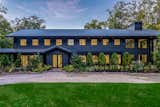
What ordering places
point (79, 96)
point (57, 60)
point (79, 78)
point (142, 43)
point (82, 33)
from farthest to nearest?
1. point (82, 33)
2. point (142, 43)
3. point (57, 60)
4. point (79, 78)
5. point (79, 96)

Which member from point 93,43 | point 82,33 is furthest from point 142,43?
point 82,33

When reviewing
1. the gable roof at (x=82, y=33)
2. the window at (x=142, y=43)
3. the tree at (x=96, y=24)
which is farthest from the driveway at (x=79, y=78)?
the tree at (x=96, y=24)

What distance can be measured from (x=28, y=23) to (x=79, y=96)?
53.2 meters

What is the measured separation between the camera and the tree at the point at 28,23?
64.6 metres

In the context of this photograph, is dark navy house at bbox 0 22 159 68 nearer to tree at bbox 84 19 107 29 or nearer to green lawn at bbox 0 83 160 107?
tree at bbox 84 19 107 29

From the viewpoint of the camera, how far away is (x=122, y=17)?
2313 inches

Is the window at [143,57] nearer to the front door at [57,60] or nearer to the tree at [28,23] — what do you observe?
the front door at [57,60]

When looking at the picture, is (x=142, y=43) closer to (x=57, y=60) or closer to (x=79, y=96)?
(x=57, y=60)


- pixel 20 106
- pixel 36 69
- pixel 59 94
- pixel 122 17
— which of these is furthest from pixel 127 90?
pixel 122 17

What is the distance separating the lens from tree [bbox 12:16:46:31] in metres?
64.6

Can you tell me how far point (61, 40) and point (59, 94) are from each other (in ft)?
80.3

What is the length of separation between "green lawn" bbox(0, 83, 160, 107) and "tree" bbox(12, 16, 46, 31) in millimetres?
49555

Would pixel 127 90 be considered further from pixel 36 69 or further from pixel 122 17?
pixel 122 17

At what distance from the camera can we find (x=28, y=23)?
6531 centimetres
